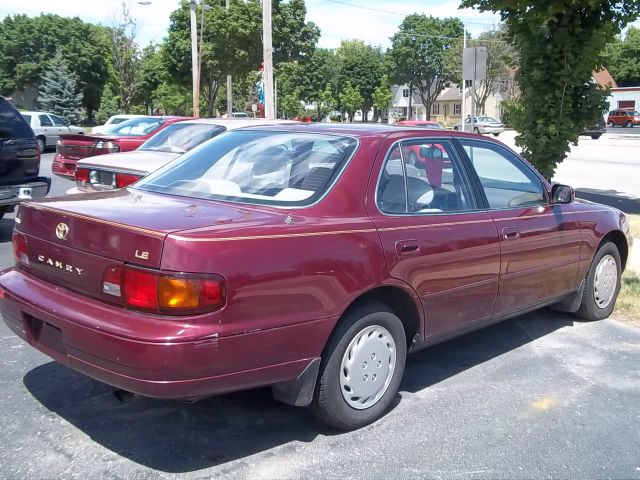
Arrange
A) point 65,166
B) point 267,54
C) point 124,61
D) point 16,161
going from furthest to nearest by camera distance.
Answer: point 124,61 < point 267,54 < point 65,166 < point 16,161

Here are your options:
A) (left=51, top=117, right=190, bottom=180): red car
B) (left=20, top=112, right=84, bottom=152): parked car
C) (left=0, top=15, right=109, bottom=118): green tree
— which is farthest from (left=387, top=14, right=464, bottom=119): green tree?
(left=51, top=117, right=190, bottom=180): red car

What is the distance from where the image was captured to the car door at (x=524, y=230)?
184 inches

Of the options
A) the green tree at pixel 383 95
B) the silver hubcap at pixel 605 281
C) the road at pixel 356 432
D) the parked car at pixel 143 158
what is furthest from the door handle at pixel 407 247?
the green tree at pixel 383 95

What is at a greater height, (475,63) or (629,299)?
(475,63)

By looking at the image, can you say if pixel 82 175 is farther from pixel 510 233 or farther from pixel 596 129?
pixel 596 129

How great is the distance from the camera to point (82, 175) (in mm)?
8758

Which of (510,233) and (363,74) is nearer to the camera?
(510,233)

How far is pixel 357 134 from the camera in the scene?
13.6 feet

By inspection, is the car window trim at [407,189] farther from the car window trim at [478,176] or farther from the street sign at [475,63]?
the street sign at [475,63]

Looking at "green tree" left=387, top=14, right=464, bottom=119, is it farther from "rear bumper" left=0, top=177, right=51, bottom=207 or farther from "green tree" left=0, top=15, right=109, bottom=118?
"rear bumper" left=0, top=177, right=51, bottom=207

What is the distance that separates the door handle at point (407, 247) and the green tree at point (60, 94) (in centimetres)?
4961

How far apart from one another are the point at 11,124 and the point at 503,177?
6.24 metres

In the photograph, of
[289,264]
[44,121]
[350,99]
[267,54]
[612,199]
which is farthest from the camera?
[350,99]

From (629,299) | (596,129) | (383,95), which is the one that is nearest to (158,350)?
(629,299)
